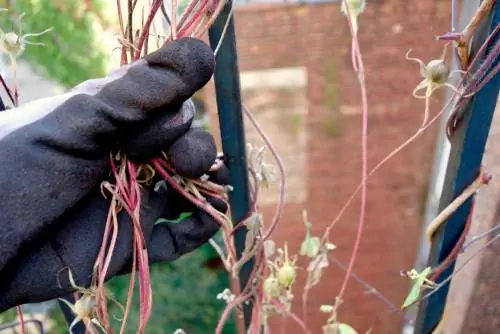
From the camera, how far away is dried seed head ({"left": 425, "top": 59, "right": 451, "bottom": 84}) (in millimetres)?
461

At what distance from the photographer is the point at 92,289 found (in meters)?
0.50

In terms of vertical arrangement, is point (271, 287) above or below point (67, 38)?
below

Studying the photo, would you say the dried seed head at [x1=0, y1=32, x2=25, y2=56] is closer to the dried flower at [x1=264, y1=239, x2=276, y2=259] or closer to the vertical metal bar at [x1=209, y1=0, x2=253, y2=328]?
the vertical metal bar at [x1=209, y1=0, x2=253, y2=328]

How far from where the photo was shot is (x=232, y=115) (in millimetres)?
496

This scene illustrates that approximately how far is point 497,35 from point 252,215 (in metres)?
0.27

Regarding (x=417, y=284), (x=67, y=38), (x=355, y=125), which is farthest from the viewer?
(x=355, y=125)

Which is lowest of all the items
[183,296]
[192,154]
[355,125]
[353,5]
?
[183,296]

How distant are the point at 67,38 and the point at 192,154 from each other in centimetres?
131

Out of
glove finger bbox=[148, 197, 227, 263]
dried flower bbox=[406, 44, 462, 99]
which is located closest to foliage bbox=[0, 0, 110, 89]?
glove finger bbox=[148, 197, 227, 263]

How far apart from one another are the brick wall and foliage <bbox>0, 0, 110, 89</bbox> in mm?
388

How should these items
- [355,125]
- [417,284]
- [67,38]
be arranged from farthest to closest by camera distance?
1. [355,125]
2. [67,38]
3. [417,284]

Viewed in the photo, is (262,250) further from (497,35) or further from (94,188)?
(497,35)

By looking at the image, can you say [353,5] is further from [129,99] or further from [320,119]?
[320,119]

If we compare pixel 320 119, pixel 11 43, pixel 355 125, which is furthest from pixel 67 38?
pixel 11 43
